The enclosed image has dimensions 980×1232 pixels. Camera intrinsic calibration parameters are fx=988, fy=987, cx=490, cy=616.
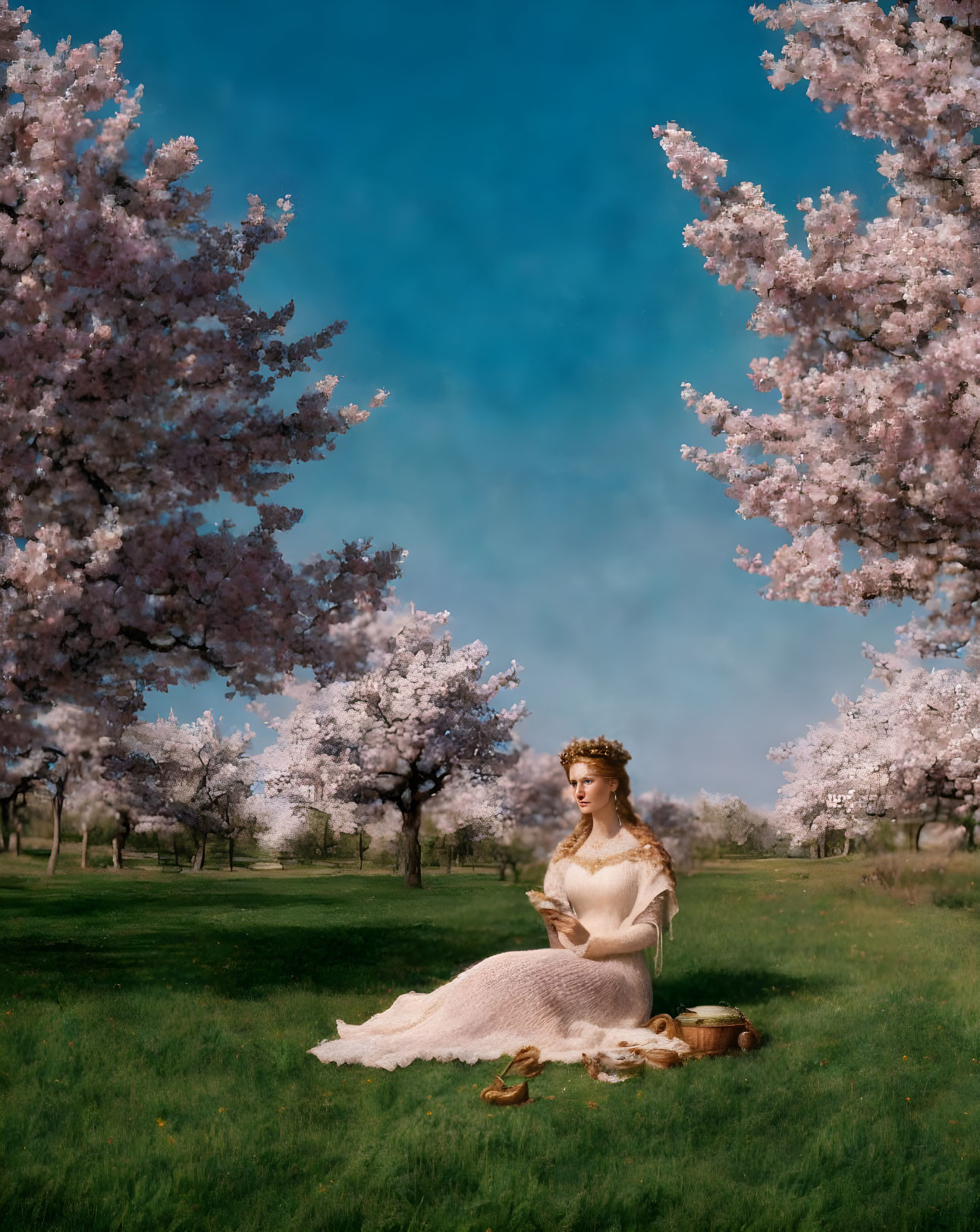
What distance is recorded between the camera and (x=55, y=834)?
33.9 meters

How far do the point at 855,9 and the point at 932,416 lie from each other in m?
4.75

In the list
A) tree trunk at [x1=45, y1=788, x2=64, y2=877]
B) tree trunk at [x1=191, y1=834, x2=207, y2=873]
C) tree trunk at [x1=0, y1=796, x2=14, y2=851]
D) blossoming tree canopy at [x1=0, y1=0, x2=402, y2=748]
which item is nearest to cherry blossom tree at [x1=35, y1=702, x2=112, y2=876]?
blossoming tree canopy at [x1=0, y1=0, x2=402, y2=748]

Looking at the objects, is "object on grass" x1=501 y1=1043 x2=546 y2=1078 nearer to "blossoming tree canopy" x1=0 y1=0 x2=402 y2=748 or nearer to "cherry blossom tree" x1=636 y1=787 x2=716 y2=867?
"blossoming tree canopy" x1=0 y1=0 x2=402 y2=748

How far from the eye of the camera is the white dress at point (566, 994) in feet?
27.5

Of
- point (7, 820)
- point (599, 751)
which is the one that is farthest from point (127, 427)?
point (7, 820)

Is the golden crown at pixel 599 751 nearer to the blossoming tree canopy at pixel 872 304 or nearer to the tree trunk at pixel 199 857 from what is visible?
the blossoming tree canopy at pixel 872 304

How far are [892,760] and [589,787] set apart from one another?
2408 centimetres

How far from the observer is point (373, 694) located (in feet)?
110

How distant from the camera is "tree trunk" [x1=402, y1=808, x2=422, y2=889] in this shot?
31938mm

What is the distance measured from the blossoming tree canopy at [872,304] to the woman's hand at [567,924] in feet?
13.2

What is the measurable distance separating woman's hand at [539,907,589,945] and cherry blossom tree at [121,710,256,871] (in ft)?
129

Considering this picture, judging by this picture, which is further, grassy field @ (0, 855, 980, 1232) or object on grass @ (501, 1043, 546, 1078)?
object on grass @ (501, 1043, 546, 1078)

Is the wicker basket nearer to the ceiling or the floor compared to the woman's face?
nearer to the floor

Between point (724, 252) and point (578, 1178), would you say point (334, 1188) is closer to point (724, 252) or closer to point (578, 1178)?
point (578, 1178)
